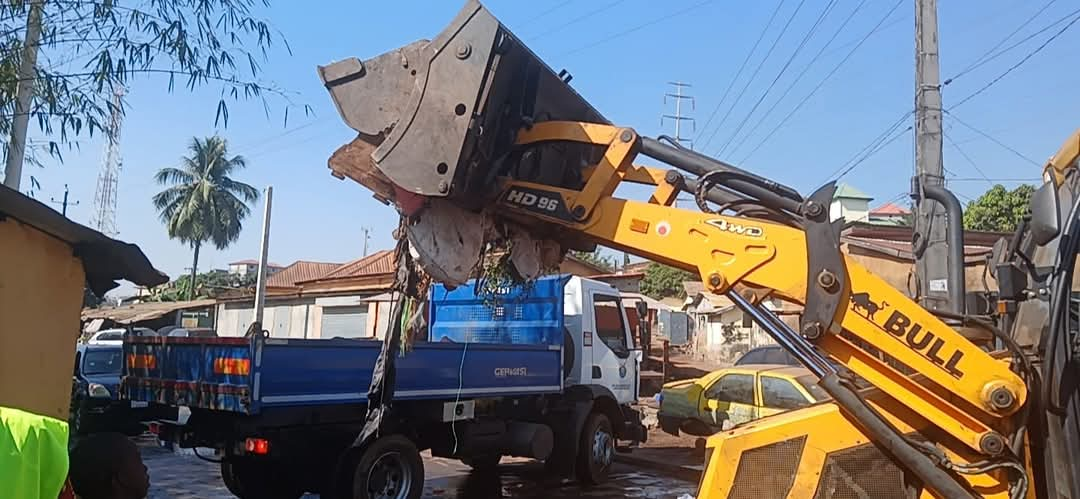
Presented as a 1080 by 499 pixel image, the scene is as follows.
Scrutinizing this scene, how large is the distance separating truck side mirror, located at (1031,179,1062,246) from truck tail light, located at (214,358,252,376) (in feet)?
18.8

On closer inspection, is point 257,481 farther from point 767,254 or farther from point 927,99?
Result: point 927,99

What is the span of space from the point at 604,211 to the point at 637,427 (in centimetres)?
768

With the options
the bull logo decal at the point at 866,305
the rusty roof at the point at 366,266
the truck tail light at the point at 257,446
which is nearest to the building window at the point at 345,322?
the rusty roof at the point at 366,266

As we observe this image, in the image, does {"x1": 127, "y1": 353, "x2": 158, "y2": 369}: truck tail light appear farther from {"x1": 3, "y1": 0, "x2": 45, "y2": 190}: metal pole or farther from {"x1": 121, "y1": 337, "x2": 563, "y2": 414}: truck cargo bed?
{"x1": 3, "y1": 0, "x2": 45, "y2": 190}: metal pole

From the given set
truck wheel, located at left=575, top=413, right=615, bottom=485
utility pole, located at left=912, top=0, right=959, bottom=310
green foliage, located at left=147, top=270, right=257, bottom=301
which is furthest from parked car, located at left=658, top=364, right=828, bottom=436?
green foliage, located at left=147, top=270, right=257, bottom=301

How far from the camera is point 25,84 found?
5.52 m

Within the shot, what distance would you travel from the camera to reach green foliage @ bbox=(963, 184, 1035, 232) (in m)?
27.7

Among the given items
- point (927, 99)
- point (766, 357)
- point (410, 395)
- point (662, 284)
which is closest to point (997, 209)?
point (662, 284)

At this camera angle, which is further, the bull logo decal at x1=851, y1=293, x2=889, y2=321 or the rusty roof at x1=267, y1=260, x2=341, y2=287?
the rusty roof at x1=267, y1=260, x2=341, y2=287

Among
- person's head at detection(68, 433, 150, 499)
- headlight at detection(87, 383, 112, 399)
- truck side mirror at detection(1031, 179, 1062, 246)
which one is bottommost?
headlight at detection(87, 383, 112, 399)

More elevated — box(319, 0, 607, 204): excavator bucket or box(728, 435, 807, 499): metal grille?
box(319, 0, 607, 204): excavator bucket

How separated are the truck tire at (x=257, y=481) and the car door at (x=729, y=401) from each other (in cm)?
570

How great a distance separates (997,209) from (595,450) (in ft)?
76.0

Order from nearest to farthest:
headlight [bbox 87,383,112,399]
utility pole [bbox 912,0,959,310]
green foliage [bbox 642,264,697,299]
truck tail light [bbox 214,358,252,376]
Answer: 1. truck tail light [bbox 214,358,252,376]
2. utility pole [bbox 912,0,959,310]
3. headlight [bbox 87,383,112,399]
4. green foliage [bbox 642,264,697,299]
